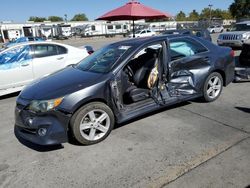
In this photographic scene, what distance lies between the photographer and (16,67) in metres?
5.95

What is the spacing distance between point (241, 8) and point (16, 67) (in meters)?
73.8

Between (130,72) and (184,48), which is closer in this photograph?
(130,72)

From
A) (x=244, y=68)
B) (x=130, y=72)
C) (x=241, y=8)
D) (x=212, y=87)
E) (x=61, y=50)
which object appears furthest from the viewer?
(x=241, y=8)

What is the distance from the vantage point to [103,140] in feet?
11.8

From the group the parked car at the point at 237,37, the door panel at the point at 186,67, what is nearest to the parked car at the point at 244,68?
the door panel at the point at 186,67

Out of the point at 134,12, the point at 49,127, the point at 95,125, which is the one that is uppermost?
the point at 134,12

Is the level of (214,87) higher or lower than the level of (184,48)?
lower

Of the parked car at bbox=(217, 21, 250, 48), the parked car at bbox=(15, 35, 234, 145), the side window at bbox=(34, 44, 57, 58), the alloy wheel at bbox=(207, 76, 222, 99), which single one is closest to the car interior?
the parked car at bbox=(15, 35, 234, 145)

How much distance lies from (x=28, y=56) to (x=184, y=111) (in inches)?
165

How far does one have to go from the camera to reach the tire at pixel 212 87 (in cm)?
468

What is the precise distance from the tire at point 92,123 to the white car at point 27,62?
3.43m

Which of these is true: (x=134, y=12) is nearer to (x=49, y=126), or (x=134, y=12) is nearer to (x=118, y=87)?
(x=118, y=87)

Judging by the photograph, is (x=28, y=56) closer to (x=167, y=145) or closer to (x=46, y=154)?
(x=46, y=154)

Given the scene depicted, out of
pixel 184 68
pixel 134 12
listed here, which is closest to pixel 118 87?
pixel 184 68
